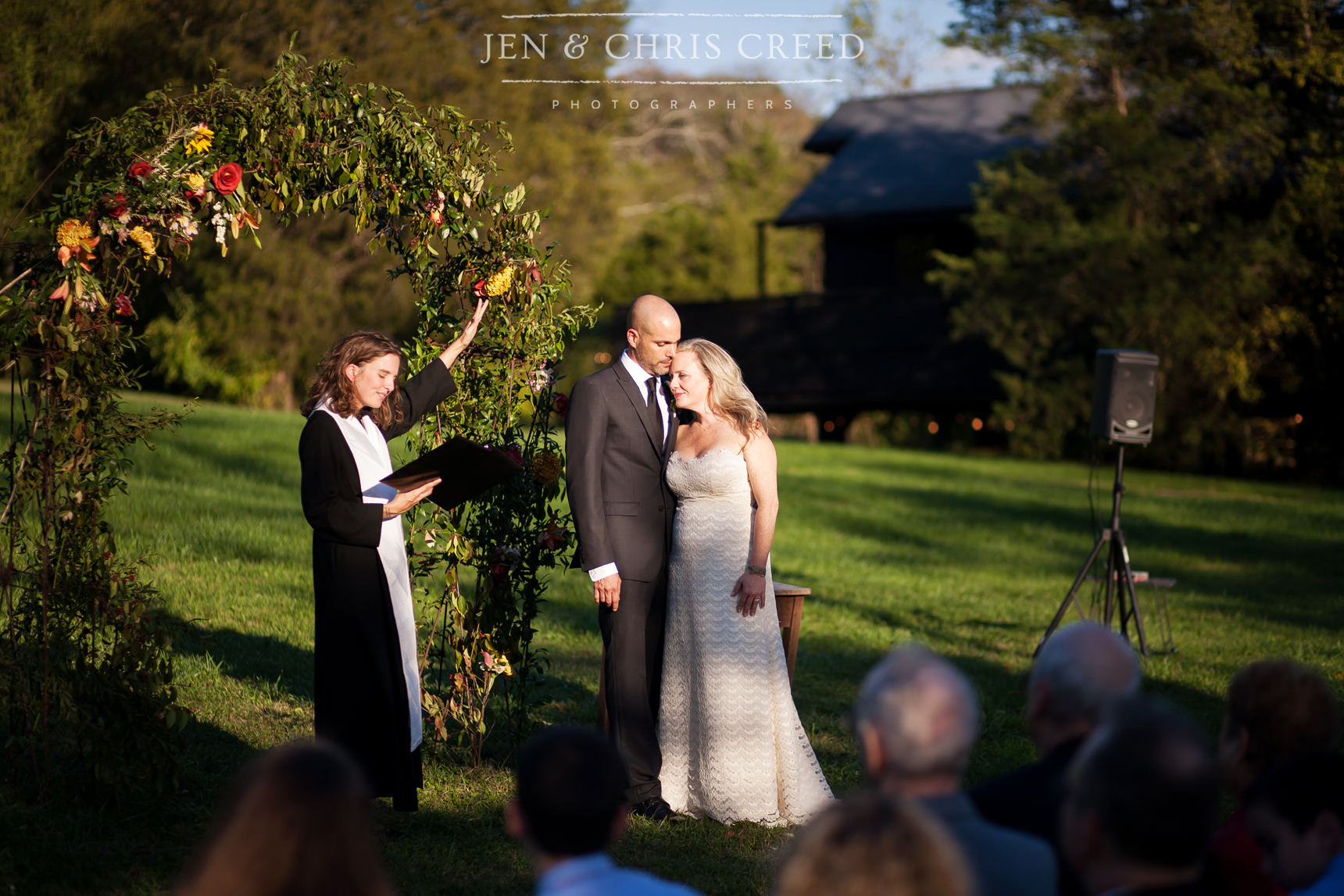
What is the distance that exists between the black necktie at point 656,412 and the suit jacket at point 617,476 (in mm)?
19

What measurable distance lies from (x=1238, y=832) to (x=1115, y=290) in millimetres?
20878

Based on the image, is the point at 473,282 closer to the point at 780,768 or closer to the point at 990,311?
the point at 780,768

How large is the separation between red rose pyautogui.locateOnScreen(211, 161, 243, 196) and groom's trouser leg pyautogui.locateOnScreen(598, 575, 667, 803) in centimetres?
229

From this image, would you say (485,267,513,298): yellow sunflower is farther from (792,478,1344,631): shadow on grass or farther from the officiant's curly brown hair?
(792,478,1344,631): shadow on grass

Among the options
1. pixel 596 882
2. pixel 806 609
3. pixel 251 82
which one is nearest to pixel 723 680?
pixel 596 882

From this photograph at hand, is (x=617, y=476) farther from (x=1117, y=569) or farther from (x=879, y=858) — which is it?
(x=1117, y=569)

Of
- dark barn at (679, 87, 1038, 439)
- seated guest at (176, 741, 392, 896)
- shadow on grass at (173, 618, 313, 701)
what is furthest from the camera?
dark barn at (679, 87, 1038, 439)

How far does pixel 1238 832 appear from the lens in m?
2.92

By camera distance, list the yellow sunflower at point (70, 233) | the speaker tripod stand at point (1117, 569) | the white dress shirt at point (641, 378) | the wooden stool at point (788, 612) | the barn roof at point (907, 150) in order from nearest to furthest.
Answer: the yellow sunflower at point (70, 233)
the white dress shirt at point (641, 378)
the wooden stool at point (788, 612)
the speaker tripod stand at point (1117, 569)
the barn roof at point (907, 150)

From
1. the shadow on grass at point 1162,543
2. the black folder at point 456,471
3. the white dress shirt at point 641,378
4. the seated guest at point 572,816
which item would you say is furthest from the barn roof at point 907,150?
the seated guest at point 572,816

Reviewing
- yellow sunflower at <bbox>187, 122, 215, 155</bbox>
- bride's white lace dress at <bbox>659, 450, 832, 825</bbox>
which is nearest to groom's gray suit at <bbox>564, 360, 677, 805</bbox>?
bride's white lace dress at <bbox>659, 450, 832, 825</bbox>

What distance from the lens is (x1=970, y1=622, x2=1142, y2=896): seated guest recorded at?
262 cm

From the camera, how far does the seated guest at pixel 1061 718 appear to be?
2.62 m

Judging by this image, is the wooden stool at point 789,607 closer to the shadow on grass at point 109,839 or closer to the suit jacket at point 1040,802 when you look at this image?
the shadow on grass at point 109,839
